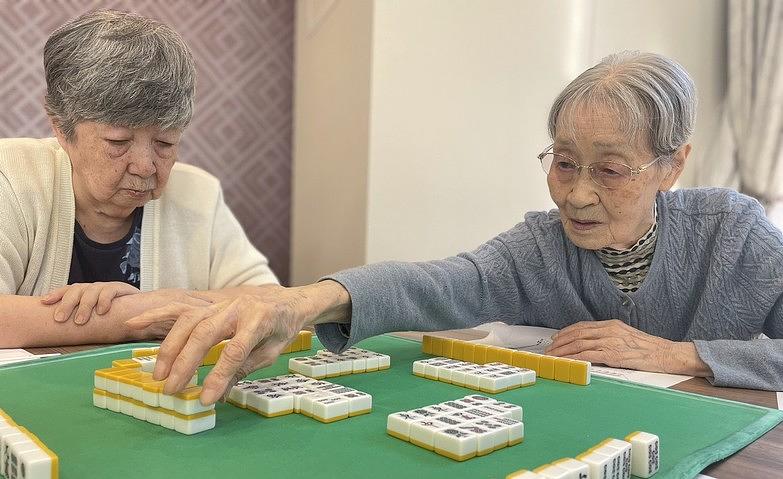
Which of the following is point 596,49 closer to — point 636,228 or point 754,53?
point 754,53

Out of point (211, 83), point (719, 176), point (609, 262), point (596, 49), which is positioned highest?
point (596, 49)

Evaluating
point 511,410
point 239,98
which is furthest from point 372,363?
point 239,98

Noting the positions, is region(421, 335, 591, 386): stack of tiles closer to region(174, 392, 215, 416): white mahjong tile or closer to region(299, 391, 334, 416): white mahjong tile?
region(299, 391, 334, 416): white mahjong tile

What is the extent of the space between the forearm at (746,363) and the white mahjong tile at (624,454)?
1.93 ft

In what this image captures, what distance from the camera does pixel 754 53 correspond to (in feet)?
13.0

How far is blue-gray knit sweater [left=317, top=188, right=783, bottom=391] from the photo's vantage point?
4.98ft

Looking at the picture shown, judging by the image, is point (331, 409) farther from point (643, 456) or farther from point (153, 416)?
point (643, 456)

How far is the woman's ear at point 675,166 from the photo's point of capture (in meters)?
1.64

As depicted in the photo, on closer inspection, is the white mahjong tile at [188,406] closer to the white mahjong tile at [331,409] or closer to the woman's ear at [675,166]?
the white mahjong tile at [331,409]

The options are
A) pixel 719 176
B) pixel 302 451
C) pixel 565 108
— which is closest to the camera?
pixel 302 451

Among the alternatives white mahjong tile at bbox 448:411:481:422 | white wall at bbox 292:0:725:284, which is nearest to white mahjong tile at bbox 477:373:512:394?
white mahjong tile at bbox 448:411:481:422

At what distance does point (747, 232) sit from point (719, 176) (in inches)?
108

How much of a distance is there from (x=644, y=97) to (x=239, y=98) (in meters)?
2.17

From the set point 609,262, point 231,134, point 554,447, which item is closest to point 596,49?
point 231,134
